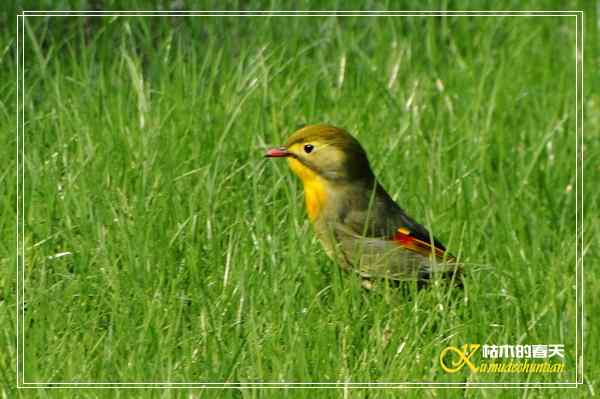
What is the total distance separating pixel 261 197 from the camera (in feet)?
20.7

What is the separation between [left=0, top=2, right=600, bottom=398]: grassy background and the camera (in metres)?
5.64

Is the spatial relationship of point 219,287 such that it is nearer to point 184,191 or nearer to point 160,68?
point 184,191

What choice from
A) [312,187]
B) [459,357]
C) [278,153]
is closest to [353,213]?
[312,187]

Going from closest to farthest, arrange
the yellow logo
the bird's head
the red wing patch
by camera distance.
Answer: the yellow logo < the red wing patch < the bird's head

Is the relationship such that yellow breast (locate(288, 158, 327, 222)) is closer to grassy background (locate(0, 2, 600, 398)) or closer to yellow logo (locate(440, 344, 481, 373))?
grassy background (locate(0, 2, 600, 398))

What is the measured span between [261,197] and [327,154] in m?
0.39

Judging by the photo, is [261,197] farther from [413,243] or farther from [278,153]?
[413,243]

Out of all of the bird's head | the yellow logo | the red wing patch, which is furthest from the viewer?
the bird's head

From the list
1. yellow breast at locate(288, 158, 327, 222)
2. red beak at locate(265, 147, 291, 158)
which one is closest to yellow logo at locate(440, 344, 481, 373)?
yellow breast at locate(288, 158, 327, 222)

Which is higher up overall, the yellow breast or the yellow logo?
the yellow breast

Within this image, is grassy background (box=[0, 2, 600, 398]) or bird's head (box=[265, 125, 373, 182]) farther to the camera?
bird's head (box=[265, 125, 373, 182])

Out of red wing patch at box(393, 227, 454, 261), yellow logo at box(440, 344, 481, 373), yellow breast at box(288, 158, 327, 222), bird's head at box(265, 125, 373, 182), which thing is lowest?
yellow logo at box(440, 344, 481, 373)

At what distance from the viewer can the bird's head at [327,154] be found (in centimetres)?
611

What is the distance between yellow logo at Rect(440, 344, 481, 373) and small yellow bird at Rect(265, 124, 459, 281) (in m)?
0.38
